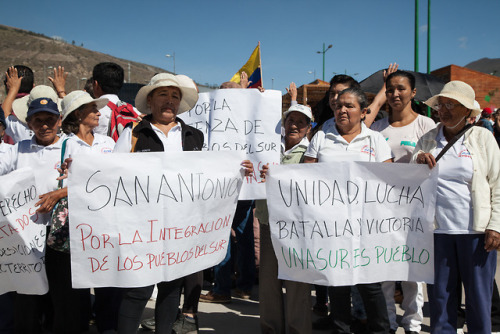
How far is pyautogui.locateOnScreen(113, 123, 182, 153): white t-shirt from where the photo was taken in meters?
2.88

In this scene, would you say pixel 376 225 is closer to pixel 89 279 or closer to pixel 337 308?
pixel 337 308

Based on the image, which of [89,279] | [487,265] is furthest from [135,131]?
[487,265]

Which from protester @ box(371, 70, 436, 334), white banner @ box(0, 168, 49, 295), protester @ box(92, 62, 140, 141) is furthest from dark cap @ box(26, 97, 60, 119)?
protester @ box(371, 70, 436, 334)

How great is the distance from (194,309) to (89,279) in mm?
1243

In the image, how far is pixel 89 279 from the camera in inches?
104

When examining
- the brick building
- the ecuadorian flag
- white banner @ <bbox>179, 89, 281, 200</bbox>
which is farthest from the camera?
the brick building

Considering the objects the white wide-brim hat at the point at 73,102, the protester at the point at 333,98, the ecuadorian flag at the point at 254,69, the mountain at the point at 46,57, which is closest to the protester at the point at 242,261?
the ecuadorian flag at the point at 254,69

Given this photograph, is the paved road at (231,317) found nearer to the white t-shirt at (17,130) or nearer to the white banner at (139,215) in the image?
the white banner at (139,215)

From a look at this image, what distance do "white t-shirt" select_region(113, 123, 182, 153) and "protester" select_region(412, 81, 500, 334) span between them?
1.74 metres

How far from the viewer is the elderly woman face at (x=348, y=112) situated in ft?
10.1

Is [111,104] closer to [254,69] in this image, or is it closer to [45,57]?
[254,69]

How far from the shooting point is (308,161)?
10.4 ft

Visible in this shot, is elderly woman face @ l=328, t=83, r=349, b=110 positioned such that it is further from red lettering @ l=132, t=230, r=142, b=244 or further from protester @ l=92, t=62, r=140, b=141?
red lettering @ l=132, t=230, r=142, b=244

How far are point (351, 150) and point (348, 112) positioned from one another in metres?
0.28
